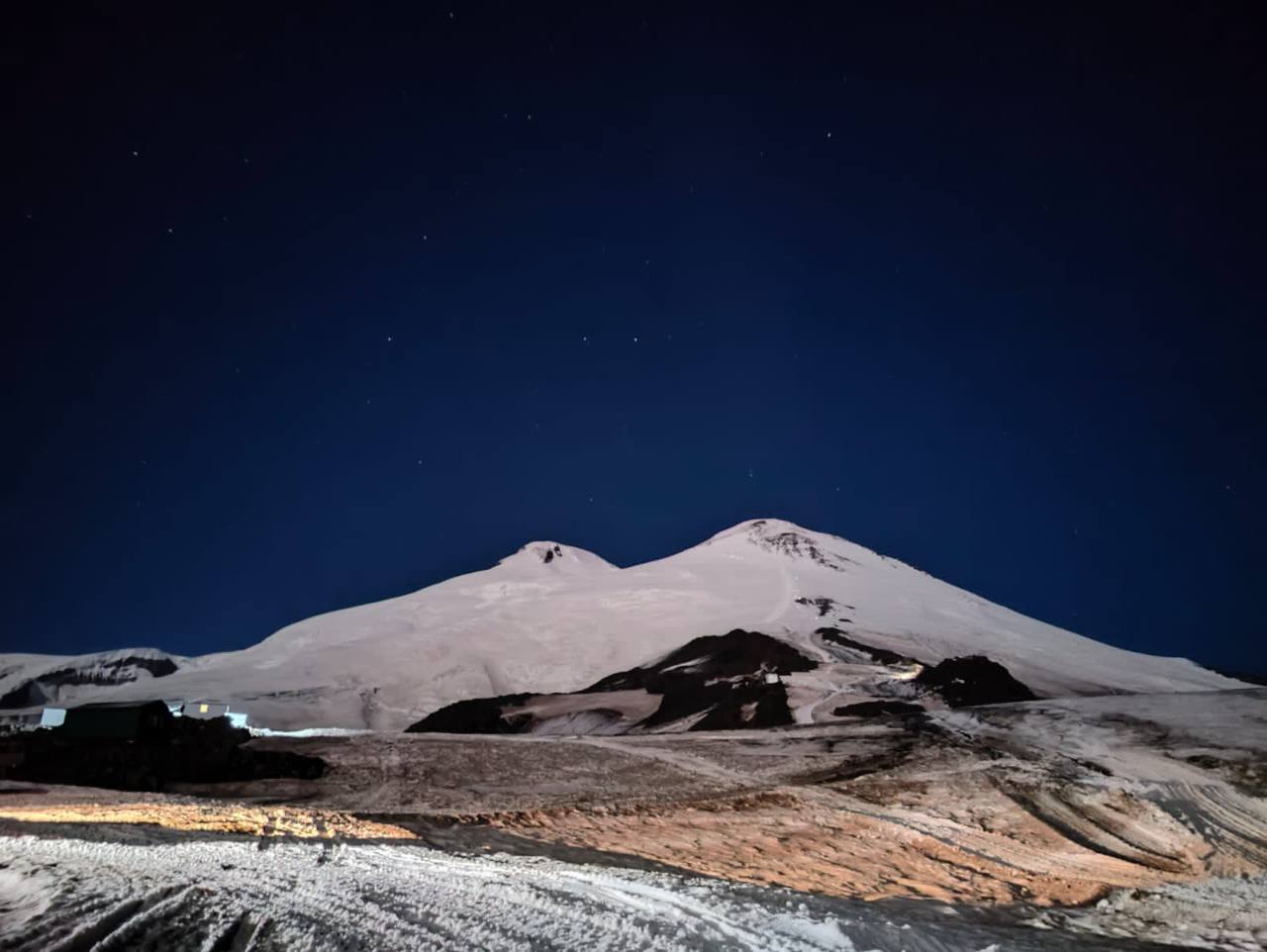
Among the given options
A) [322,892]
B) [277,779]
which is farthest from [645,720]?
[322,892]

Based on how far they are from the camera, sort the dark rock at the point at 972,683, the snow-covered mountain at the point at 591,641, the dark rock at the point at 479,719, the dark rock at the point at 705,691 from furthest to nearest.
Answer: the snow-covered mountain at the point at 591,641 < the dark rock at the point at 479,719 < the dark rock at the point at 705,691 < the dark rock at the point at 972,683

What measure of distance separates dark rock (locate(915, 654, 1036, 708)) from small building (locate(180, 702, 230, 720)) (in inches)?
1529

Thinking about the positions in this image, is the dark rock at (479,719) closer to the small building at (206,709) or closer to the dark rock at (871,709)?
the dark rock at (871,709)

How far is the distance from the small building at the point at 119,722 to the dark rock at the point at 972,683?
1052 inches

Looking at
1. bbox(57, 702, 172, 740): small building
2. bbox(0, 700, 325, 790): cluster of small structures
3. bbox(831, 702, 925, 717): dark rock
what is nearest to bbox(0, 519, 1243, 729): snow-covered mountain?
bbox(831, 702, 925, 717): dark rock

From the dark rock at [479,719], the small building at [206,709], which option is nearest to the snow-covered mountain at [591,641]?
the small building at [206,709]

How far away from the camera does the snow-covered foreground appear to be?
14.5ft

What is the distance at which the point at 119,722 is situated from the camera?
21.9 metres

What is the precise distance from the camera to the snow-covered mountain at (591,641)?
49.0m

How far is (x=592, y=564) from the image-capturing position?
333 feet

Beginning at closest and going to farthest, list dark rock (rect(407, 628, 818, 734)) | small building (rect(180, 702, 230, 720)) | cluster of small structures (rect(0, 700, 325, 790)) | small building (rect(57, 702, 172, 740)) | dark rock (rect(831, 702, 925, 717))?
cluster of small structures (rect(0, 700, 325, 790)) < small building (rect(57, 702, 172, 740)) < dark rock (rect(831, 702, 925, 717)) < dark rock (rect(407, 628, 818, 734)) < small building (rect(180, 702, 230, 720))

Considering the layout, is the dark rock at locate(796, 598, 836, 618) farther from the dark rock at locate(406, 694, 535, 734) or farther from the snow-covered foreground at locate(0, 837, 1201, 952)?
the snow-covered foreground at locate(0, 837, 1201, 952)

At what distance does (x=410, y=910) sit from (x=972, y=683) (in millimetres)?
31331

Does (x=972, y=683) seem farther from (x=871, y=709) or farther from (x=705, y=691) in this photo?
(x=705, y=691)
